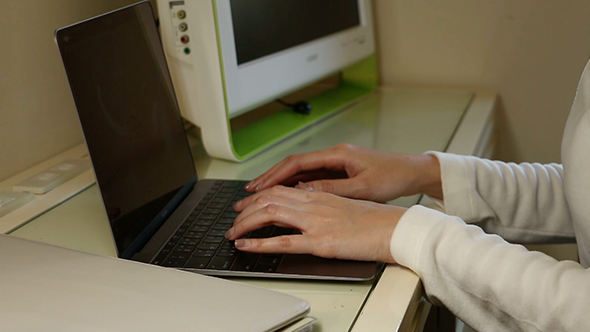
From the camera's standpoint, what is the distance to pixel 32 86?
0.96 m

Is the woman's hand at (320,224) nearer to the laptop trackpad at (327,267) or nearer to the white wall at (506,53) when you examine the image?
the laptop trackpad at (327,267)

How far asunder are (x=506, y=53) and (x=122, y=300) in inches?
44.1

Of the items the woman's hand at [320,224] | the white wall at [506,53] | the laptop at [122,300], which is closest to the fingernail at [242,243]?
the woman's hand at [320,224]

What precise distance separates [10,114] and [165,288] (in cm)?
54

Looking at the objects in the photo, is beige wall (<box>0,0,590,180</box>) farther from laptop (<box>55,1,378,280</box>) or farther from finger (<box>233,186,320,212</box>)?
finger (<box>233,186,320,212</box>)

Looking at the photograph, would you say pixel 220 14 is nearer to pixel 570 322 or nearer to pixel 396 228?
pixel 396 228

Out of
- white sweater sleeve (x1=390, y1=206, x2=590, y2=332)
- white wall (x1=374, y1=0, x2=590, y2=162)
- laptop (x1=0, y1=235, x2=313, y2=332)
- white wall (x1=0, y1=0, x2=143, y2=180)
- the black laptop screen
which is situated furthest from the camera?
white wall (x1=374, y1=0, x2=590, y2=162)

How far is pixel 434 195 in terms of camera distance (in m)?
0.84

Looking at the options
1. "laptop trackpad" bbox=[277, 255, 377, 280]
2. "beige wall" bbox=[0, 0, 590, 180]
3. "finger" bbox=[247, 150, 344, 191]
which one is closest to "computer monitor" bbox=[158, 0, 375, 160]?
"finger" bbox=[247, 150, 344, 191]

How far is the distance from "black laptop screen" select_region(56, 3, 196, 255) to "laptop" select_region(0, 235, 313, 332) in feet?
0.45

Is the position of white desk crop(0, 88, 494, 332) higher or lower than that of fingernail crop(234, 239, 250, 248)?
lower

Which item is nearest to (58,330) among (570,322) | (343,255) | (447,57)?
(343,255)

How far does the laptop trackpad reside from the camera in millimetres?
622

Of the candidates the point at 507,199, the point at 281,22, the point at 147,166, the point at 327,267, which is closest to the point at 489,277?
the point at 327,267
